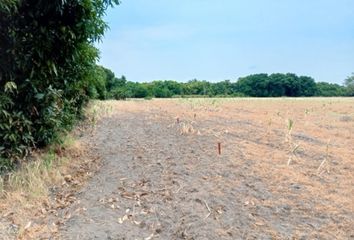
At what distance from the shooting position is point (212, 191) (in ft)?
12.3

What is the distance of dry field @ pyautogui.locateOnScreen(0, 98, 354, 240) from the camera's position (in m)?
3.16

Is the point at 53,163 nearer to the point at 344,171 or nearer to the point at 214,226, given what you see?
the point at 214,226

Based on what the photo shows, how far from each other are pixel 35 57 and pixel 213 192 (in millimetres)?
2140

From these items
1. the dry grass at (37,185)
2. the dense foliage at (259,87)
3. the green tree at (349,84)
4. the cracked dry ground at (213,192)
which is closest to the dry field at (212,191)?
the cracked dry ground at (213,192)

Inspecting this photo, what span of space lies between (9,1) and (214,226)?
2435 mm

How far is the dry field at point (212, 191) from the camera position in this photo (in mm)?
3162

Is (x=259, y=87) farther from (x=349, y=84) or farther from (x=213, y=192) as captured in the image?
(x=213, y=192)

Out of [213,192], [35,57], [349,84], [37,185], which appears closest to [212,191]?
[213,192]

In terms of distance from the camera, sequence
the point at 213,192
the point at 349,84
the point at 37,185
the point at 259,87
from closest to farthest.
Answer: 1. the point at 213,192
2. the point at 37,185
3. the point at 259,87
4. the point at 349,84

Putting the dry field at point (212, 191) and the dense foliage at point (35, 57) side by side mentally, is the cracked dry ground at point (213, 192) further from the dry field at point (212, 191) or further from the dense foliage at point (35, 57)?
the dense foliage at point (35, 57)

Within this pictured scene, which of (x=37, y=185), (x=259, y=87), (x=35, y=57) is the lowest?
(x=37, y=185)

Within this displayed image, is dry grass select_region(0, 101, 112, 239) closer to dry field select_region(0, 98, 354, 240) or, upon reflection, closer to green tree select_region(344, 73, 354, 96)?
dry field select_region(0, 98, 354, 240)

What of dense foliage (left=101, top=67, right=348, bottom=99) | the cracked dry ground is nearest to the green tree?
dense foliage (left=101, top=67, right=348, bottom=99)

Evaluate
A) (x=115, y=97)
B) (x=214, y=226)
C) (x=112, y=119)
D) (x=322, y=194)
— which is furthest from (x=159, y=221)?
(x=115, y=97)
